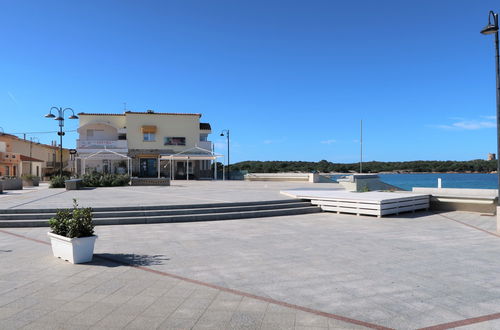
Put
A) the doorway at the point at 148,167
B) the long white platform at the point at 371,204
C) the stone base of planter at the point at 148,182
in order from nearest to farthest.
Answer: the long white platform at the point at 371,204 → the stone base of planter at the point at 148,182 → the doorway at the point at 148,167

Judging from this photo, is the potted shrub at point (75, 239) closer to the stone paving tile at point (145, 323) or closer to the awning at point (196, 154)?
the stone paving tile at point (145, 323)

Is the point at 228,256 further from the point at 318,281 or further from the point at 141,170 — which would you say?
the point at 141,170

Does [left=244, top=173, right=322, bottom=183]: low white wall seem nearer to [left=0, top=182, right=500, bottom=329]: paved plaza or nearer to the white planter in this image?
[left=0, top=182, right=500, bottom=329]: paved plaza

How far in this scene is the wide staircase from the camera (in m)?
11.1

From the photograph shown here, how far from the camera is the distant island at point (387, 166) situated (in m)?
88.6

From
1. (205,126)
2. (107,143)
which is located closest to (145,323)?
(107,143)

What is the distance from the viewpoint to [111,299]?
15.3 ft

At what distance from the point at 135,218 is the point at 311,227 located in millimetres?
5295

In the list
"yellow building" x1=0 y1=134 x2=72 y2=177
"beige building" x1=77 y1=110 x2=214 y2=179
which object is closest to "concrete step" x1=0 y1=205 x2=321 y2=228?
"beige building" x1=77 y1=110 x2=214 y2=179

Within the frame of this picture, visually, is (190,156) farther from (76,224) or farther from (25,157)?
(76,224)

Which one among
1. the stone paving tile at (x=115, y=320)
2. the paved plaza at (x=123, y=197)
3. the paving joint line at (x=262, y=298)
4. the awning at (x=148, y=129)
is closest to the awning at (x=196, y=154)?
the awning at (x=148, y=129)

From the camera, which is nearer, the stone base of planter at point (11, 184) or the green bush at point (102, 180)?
the stone base of planter at point (11, 184)

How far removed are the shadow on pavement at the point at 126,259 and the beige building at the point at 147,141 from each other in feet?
114

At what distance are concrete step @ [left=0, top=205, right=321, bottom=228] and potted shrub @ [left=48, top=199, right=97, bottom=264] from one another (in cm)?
434
